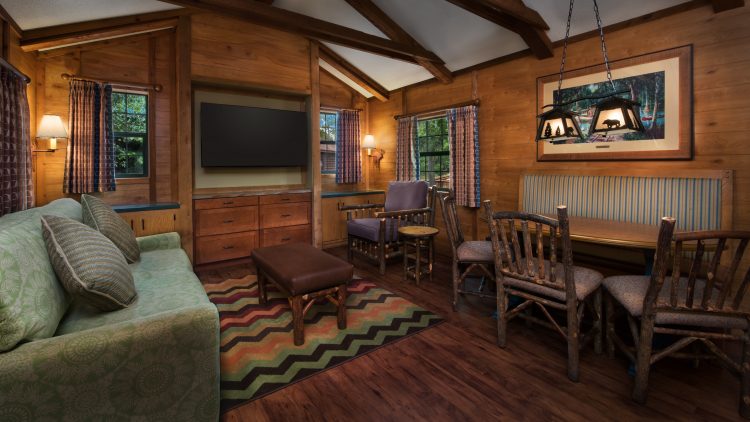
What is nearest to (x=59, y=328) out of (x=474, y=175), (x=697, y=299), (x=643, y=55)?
(x=697, y=299)

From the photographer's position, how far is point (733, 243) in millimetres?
2539

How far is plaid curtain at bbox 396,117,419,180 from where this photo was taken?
16.9 feet

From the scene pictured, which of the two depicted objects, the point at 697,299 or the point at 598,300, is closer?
the point at 697,299

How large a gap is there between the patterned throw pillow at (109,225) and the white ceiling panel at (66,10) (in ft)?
5.59

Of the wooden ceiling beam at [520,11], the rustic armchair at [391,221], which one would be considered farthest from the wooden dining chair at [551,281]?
the wooden ceiling beam at [520,11]

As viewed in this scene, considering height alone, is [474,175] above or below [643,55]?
below

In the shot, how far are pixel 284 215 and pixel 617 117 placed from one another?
140 inches

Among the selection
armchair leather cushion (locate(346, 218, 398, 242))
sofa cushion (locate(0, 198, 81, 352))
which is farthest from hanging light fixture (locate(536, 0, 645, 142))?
sofa cushion (locate(0, 198, 81, 352))

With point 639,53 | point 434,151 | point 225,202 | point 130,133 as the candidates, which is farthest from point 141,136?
point 639,53

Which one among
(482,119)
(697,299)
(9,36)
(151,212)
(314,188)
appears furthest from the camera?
(314,188)

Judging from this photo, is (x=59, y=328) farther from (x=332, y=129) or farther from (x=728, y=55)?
(x=332, y=129)

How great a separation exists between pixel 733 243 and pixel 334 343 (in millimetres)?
2835

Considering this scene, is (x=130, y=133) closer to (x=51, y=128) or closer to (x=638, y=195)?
(x=51, y=128)

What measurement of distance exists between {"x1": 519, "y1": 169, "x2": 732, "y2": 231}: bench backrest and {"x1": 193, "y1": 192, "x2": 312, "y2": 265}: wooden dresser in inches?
105
